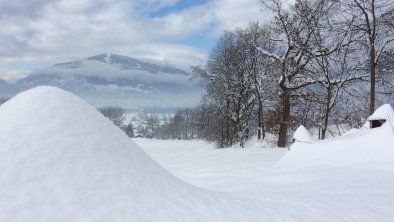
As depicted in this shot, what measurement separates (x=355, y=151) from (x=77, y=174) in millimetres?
7767

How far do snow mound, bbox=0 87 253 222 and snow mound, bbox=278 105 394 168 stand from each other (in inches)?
232

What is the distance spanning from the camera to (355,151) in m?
9.27

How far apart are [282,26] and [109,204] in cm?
2461

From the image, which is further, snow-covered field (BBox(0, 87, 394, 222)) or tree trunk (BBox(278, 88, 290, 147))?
tree trunk (BBox(278, 88, 290, 147))

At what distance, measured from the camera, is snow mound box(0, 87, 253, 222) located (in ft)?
9.70

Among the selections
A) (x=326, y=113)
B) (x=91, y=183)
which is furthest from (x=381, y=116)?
(x=326, y=113)

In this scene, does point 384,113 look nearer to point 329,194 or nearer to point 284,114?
point 329,194

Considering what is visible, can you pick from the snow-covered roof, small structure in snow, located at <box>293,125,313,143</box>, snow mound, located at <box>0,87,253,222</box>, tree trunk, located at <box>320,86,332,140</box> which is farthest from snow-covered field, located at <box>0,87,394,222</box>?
tree trunk, located at <box>320,86,332,140</box>

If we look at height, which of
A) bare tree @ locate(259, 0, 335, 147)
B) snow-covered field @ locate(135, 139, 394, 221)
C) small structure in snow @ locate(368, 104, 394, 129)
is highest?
bare tree @ locate(259, 0, 335, 147)

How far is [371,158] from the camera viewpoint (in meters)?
8.77

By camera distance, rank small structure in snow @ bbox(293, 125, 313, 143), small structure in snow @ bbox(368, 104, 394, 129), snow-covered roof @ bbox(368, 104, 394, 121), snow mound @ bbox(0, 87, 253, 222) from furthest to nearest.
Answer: small structure in snow @ bbox(293, 125, 313, 143), small structure in snow @ bbox(368, 104, 394, 129), snow-covered roof @ bbox(368, 104, 394, 121), snow mound @ bbox(0, 87, 253, 222)

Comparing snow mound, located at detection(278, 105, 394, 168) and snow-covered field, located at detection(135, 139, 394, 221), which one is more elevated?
snow mound, located at detection(278, 105, 394, 168)

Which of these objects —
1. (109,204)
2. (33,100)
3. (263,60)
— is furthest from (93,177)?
(263,60)

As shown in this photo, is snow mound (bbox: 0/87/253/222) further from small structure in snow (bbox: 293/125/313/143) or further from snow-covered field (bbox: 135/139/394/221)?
small structure in snow (bbox: 293/125/313/143)
